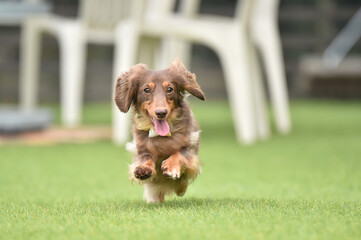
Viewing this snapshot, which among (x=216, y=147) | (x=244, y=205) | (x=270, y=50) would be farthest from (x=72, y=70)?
(x=244, y=205)

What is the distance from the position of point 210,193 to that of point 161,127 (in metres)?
0.78

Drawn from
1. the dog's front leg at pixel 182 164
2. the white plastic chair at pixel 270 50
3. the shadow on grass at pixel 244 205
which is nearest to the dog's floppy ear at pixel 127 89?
the dog's front leg at pixel 182 164

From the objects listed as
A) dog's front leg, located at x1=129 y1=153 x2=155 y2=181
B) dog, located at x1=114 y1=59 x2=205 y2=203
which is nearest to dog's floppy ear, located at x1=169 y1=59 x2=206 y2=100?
dog, located at x1=114 y1=59 x2=205 y2=203

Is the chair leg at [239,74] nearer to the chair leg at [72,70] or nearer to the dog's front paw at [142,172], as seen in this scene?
the chair leg at [72,70]

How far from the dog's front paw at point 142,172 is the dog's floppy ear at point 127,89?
12.6 inches

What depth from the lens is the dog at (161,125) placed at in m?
2.82

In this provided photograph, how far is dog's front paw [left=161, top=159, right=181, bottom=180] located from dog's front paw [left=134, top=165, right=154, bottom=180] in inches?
2.3

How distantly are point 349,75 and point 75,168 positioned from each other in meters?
6.77

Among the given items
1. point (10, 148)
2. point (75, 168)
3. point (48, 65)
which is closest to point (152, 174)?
point (75, 168)

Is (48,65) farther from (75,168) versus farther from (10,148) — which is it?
(75,168)

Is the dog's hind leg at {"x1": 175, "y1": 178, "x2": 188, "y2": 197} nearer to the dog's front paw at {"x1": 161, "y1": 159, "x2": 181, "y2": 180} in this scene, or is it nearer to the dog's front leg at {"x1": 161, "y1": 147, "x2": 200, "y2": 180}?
the dog's front leg at {"x1": 161, "y1": 147, "x2": 200, "y2": 180}

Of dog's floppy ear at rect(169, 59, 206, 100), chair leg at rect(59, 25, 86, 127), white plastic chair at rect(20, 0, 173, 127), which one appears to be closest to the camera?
dog's floppy ear at rect(169, 59, 206, 100)

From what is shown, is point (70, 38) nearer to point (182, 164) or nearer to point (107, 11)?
point (107, 11)

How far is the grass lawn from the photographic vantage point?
2.26 metres
